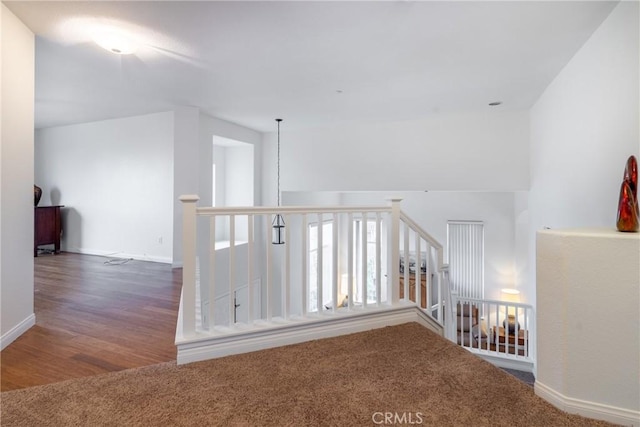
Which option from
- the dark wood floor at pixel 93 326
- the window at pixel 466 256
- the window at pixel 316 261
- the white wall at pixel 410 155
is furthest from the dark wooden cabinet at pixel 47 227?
the window at pixel 466 256

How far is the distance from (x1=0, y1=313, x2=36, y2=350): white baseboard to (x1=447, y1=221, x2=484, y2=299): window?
710 cm

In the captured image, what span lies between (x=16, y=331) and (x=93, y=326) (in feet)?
1.55

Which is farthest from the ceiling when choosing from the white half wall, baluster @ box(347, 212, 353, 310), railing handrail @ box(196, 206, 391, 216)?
the white half wall

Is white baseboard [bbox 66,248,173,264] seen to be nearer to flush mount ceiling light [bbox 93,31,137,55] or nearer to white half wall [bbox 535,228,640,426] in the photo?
flush mount ceiling light [bbox 93,31,137,55]

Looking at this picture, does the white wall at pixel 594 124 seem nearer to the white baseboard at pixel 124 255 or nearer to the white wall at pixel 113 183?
the white wall at pixel 113 183

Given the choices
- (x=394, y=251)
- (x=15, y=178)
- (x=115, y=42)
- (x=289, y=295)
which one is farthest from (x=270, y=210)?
(x=115, y=42)

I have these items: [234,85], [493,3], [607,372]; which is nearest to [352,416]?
[607,372]

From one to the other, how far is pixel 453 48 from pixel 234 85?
2.37 metres

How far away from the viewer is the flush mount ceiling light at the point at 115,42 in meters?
2.50

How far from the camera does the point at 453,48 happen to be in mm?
2715

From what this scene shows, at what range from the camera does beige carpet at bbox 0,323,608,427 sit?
1.50m

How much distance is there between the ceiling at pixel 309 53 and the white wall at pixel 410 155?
422mm

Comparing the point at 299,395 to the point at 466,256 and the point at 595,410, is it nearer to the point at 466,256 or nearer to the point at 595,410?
the point at 595,410

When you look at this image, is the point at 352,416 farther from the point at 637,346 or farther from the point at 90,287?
the point at 90,287
